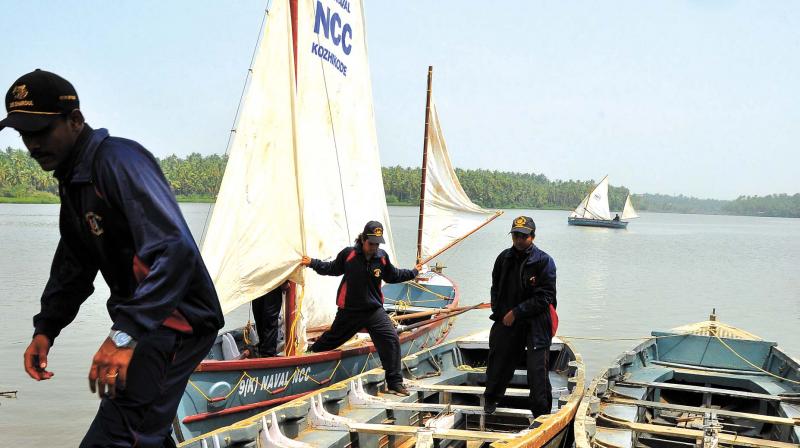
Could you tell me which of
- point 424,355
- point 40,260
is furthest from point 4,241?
point 424,355

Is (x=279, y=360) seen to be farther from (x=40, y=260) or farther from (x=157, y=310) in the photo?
(x=40, y=260)

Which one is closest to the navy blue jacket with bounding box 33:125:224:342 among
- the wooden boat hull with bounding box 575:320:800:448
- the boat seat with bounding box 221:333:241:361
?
the wooden boat hull with bounding box 575:320:800:448

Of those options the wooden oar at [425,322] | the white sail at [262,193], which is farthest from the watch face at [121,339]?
the wooden oar at [425,322]

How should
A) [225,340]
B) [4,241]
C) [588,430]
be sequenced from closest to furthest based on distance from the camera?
[588,430] < [225,340] < [4,241]

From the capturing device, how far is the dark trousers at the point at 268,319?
432 inches

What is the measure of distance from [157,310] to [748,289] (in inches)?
1640

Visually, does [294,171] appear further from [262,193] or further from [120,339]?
[120,339]

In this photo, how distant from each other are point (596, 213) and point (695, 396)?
106 meters

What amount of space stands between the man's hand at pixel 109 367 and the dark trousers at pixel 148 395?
101 mm

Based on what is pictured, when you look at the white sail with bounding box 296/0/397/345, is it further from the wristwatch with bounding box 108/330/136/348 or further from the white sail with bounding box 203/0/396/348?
the wristwatch with bounding box 108/330/136/348

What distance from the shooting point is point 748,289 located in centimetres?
3994

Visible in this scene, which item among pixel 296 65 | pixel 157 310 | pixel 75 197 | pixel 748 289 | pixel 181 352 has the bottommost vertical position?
pixel 748 289

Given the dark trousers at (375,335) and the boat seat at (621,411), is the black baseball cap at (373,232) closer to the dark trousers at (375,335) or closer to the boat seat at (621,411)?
the dark trousers at (375,335)

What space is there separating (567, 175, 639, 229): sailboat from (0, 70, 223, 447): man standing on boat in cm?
10861
